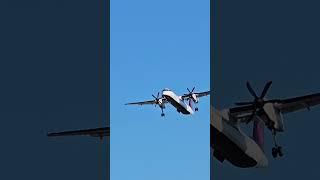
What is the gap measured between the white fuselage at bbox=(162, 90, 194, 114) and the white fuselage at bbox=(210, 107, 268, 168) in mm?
14235

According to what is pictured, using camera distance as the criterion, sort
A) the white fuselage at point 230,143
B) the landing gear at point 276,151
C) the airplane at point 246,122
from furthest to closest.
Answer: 1. the landing gear at point 276,151
2. the airplane at point 246,122
3. the white fuselage at point 230,143

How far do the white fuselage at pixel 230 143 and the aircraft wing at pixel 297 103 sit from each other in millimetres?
2505

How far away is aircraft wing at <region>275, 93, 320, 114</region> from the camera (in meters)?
32.5

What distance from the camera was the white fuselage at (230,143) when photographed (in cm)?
2958

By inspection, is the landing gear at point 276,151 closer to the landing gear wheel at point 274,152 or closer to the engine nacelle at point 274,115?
the landing gear wheel at point 274,152
